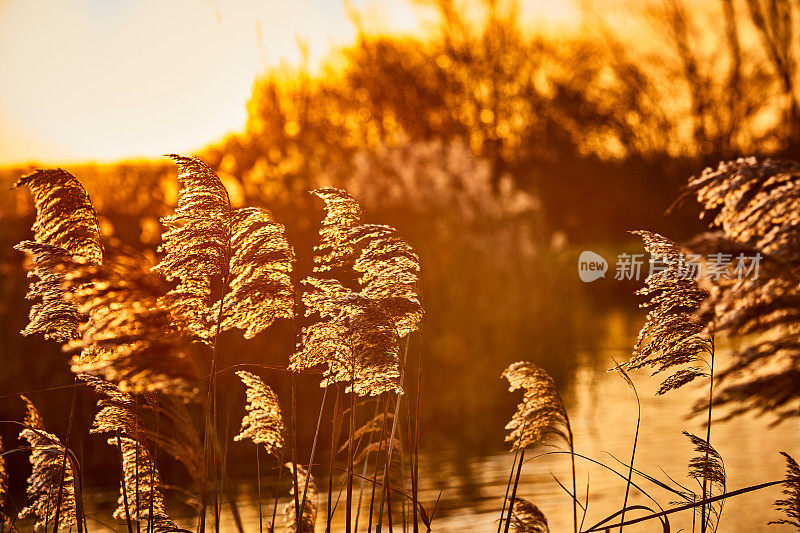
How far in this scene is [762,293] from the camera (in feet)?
3.45

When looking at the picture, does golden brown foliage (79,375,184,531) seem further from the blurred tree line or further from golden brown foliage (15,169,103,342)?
the blurred tree line

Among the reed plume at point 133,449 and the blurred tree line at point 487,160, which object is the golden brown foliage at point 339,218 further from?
the blurred tree line at point 487,160

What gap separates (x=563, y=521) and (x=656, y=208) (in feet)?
32.6

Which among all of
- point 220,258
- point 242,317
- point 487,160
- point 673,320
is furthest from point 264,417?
point 487,160

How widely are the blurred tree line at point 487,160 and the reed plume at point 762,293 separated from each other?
382cm

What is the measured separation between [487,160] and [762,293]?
11.0m

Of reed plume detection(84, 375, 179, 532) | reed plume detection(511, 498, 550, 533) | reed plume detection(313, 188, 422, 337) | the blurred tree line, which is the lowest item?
reed plume detection(511, 498, 550, 533)

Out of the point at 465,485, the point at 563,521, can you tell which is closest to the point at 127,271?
the point at 563,521

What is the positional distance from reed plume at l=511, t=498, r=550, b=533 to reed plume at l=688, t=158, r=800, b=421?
31.6 inches

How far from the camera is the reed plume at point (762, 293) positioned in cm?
101

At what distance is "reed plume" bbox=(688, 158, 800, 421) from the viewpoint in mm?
1012

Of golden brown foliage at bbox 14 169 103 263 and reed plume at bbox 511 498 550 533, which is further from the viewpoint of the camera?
reed plume at bbox 511 498 550 533

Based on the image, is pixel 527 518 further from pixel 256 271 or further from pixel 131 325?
pixel 131 325
